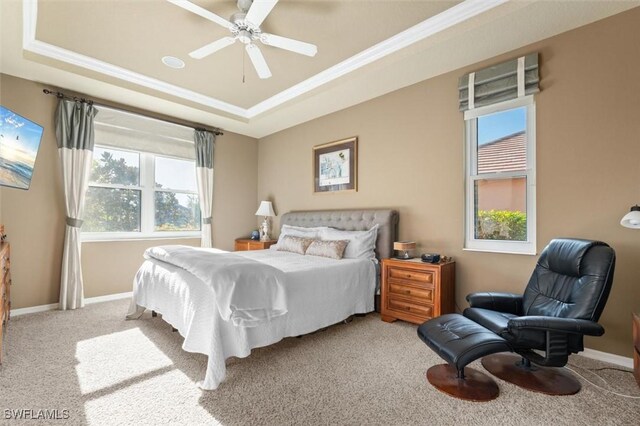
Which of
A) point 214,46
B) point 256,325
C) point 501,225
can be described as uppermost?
point 214,46

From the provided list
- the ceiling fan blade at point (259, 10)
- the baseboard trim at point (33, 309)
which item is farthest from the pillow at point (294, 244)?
the baseboard trim at point (33, 309)

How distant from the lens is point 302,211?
5.01 metres

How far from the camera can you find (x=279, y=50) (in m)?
3.18

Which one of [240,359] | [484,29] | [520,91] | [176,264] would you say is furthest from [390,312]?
[484,29]

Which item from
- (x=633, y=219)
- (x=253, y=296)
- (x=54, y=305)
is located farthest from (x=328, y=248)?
(x=54, y=305)

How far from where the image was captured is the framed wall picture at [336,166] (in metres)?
4.31

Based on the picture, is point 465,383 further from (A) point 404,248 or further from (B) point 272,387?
(A) point 404,248

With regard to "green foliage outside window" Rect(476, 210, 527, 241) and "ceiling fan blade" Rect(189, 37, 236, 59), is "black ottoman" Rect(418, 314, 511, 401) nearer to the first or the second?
"green foliage outside window" Rect(476, 210, 527, 241)

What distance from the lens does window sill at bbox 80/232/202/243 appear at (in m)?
4.07

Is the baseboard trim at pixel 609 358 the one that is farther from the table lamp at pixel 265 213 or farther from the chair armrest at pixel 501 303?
the table lamp at pixel 265 213

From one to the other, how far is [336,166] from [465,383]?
10.6 ft

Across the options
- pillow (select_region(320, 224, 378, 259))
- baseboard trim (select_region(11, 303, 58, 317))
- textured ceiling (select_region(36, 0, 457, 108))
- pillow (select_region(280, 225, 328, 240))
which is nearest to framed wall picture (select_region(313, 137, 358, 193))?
pillow (select_region(280, 225, 328, 240))

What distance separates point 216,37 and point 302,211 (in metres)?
2.77

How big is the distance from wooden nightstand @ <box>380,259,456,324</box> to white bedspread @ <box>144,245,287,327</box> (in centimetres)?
145
